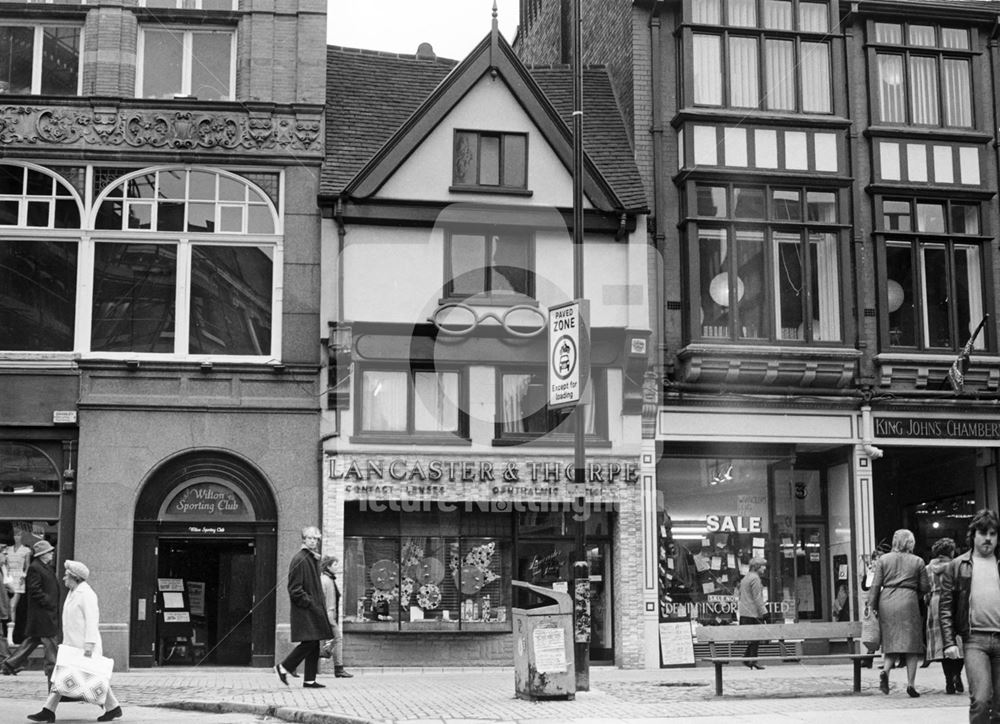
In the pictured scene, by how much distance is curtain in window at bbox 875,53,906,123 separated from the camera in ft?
82.2

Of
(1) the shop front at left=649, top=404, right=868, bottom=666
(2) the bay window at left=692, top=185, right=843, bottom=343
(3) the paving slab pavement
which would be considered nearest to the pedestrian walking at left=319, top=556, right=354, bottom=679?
(3) the paving slab pavement

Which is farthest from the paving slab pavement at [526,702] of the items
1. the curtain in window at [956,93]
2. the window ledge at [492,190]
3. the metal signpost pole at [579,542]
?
the curtain in window at [956,93]

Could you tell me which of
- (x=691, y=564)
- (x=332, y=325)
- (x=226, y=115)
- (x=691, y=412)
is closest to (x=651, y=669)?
(x=691, y=564)

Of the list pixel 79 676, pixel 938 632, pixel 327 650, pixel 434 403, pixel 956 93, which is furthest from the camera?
pixel 956 93

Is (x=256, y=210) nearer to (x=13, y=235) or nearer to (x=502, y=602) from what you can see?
(x=13, y=235)

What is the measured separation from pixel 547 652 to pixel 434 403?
835 centimetres

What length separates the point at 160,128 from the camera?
75.6 ft

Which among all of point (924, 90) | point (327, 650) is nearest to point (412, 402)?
point (327, 650)

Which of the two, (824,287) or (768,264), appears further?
(824,287)

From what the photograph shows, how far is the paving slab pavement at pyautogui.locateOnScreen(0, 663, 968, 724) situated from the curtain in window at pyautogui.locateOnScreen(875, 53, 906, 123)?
10.3 m

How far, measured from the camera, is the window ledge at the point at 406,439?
73.6 feet

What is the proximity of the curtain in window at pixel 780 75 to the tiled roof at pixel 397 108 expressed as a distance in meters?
2.78

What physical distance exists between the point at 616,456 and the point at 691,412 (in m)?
1.57

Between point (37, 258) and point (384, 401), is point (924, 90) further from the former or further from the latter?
point (37, 258)
